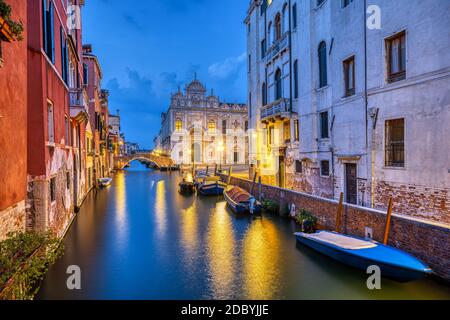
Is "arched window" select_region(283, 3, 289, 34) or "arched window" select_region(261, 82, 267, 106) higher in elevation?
"arched window" select_region(283, 3, 289, 34)

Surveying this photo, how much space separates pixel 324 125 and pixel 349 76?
7.92 feet

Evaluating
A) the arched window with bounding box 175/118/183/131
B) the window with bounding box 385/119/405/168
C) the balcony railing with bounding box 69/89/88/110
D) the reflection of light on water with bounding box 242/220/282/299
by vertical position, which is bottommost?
the reflection of light on water with bounding box 242/220/282/299

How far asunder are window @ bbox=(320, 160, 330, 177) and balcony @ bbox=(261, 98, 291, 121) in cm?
351

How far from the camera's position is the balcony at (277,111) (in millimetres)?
15734

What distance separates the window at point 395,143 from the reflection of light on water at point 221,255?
18.0 ft

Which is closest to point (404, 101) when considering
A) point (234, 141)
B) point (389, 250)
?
point (389, 250)

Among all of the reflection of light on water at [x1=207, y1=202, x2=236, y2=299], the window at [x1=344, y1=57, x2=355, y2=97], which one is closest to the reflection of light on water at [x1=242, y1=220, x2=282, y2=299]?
the reflection of light on water at [x1=207, y1=202, x2=236, y2=299]

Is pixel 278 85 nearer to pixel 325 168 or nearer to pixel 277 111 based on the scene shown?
pixel 277 111

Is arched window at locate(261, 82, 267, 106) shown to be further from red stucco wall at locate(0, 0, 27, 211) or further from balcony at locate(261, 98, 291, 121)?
red stucco wall at locate(0, 0, 27, 211)

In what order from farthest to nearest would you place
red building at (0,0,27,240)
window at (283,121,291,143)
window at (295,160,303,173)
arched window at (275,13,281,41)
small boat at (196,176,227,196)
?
small boat at (196,176,227,196)
arched window at (275,13,281,41)
window at (283,121,291,143)
window at (295,160,303,173)
red building at (0,0,27,240)

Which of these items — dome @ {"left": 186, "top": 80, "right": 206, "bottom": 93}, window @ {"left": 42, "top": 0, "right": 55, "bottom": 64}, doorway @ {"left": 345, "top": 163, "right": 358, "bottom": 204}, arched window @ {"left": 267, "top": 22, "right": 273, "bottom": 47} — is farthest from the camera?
dome @ {"left": 186, "top": 80, "right": 206, "bottom": 93}

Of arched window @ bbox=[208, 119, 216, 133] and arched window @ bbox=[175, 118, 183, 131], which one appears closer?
arched window @ bbox=[175, 118, 183, 131]

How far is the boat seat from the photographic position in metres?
7.12
